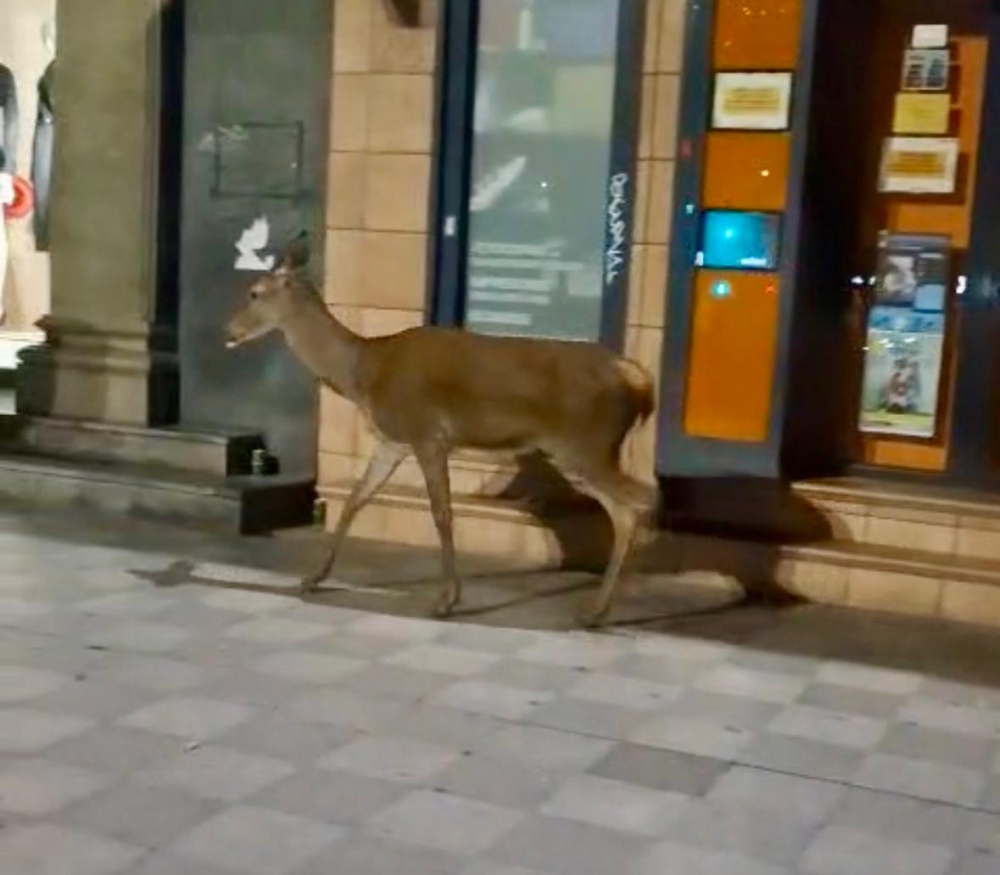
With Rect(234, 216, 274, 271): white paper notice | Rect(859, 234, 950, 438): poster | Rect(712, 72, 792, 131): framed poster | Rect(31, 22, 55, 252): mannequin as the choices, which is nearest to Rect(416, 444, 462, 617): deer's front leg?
Rect(712, 72, 792, 131): framed poster

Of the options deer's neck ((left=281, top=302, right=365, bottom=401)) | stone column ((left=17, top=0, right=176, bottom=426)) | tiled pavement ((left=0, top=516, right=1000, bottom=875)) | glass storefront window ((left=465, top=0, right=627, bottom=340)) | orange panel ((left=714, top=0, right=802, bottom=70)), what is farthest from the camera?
stone column ((left=17, top=0, right=176, bottom=426))

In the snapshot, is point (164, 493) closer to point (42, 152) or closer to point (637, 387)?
point (637, 387)

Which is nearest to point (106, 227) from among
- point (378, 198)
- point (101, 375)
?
point (101, 375)

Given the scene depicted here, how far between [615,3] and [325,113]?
63.4 inches

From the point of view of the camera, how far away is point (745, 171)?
6828mm

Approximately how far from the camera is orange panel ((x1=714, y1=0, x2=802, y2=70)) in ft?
21.9

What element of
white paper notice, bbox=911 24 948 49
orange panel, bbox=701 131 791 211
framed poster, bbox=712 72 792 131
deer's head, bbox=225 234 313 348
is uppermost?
white paper notice, bbox=911 24 948 49

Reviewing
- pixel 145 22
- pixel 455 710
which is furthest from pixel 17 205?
pixel 455 710

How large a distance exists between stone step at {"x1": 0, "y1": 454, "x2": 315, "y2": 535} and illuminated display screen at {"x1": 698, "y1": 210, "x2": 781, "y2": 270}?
7.91 ft

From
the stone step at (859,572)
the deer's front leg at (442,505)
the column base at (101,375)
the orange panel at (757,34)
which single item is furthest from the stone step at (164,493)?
the orange panel at (757,34)

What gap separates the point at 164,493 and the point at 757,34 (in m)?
3.50

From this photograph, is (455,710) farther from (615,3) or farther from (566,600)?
→ (615,3)

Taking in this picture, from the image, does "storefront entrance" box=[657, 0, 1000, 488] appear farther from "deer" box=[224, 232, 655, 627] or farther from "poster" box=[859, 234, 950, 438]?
"deer" box=[224, 232, 655, 627]

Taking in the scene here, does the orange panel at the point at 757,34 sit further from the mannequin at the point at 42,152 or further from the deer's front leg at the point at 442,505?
the mannequin at the point at 42,152
